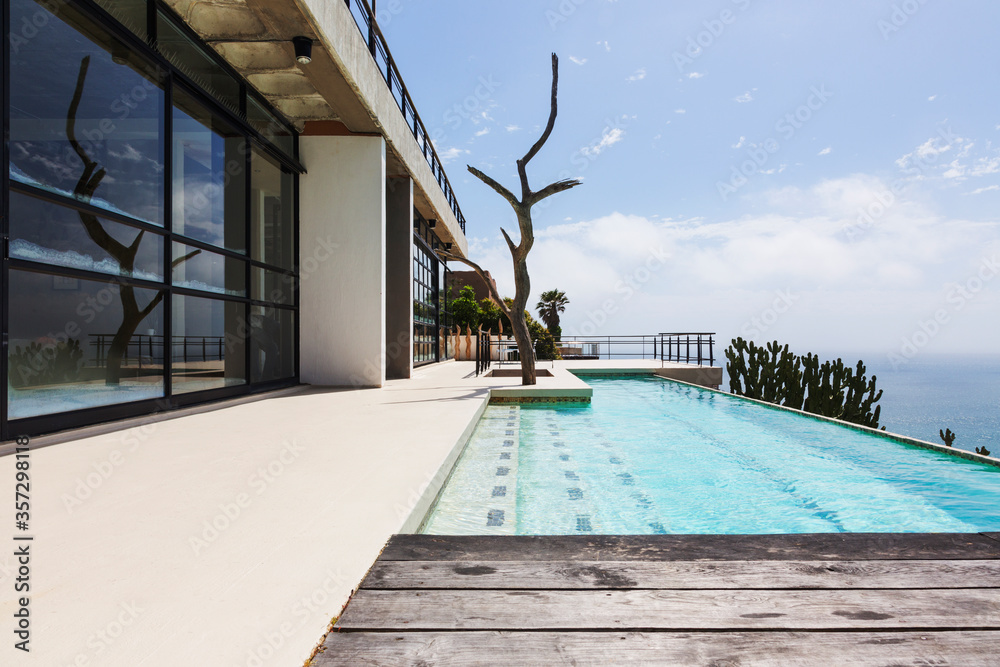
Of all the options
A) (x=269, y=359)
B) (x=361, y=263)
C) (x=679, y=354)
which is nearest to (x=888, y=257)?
(x=679, y=354)

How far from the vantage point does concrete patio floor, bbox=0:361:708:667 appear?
3.72 ft

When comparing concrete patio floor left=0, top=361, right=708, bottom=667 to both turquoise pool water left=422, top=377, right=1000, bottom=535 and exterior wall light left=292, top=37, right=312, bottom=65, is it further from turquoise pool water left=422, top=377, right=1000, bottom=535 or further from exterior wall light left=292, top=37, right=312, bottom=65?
exterior wall light left=292, top=37, right=312, bottom=65

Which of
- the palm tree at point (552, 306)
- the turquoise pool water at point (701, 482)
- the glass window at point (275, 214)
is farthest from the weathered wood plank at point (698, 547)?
the palm tree at point (552, 306)

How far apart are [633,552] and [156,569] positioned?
→ 1455 millimetres

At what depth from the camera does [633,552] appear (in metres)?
1.49

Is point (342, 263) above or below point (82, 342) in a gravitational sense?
above

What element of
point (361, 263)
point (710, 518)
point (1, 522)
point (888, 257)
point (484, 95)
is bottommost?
point (710, 518)

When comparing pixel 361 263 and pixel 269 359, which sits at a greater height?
pixel 361 263

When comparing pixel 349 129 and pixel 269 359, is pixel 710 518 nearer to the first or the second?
pixel 269 359

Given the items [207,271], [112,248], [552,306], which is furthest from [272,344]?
[552,306]

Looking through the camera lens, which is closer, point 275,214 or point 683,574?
point 683,574

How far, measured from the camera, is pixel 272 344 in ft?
22.8

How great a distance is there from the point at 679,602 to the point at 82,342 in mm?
5927

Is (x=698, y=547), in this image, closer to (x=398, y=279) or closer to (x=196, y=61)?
(x=196, y=61)
